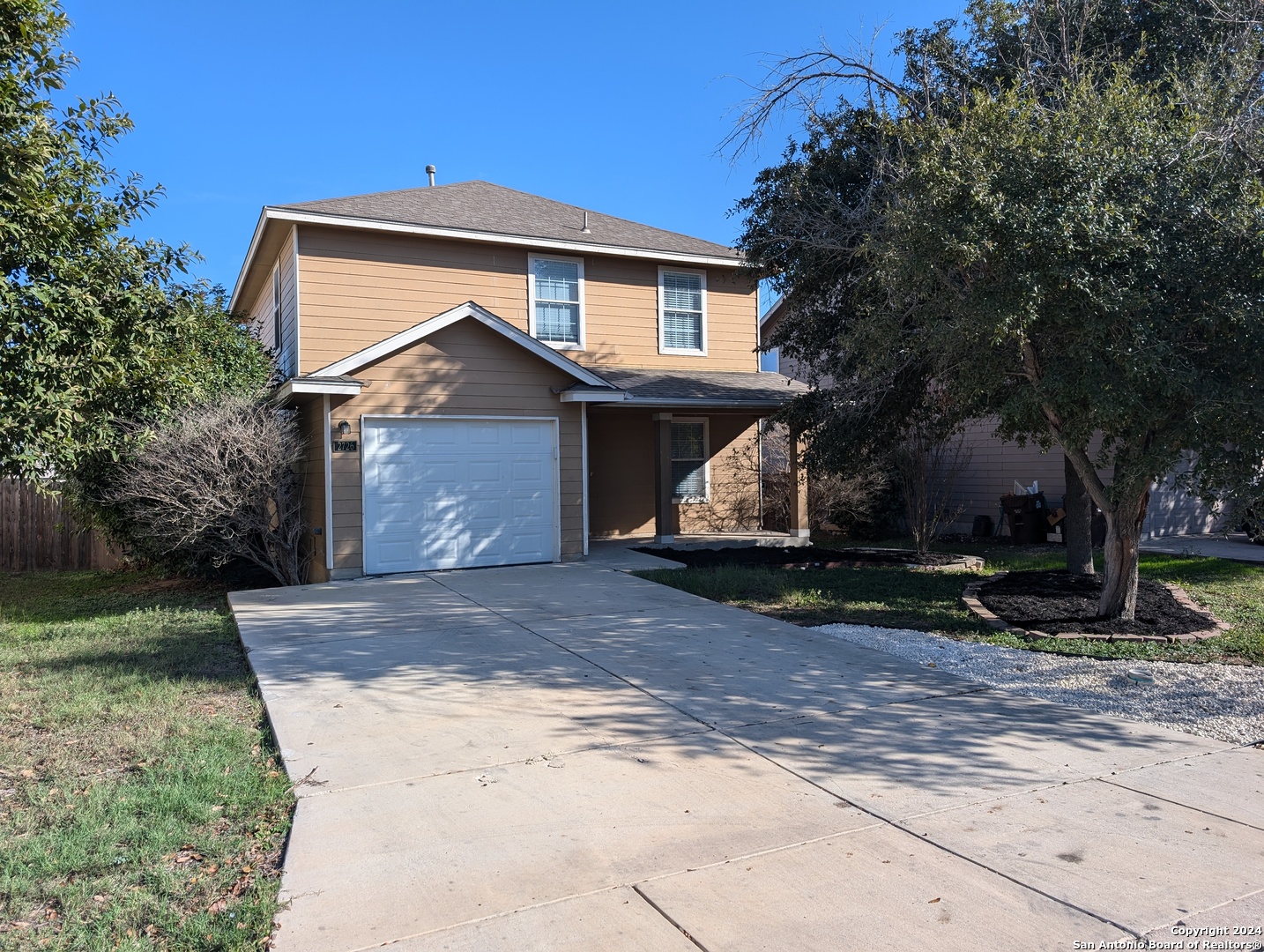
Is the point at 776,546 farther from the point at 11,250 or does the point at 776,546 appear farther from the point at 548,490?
the point at 11,250

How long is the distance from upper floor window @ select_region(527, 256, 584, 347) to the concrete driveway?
8.55 m

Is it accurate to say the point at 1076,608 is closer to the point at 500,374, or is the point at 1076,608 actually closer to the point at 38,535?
the point at 500,374

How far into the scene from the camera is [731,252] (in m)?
16.8

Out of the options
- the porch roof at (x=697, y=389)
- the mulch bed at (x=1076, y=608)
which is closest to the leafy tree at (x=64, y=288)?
the porch roof at (x=697, y=389)

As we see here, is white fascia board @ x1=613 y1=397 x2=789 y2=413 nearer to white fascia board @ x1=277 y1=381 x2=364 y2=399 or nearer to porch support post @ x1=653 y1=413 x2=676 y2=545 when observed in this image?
porch support post @ x1=653 y1=413 x2=676 y2=545

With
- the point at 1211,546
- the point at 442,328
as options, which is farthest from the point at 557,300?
the point at 1211,546

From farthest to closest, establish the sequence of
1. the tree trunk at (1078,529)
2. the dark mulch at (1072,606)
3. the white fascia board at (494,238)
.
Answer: the white fascia board at (494,238) → the tree trunk at (1078,529) → the dark mulch at (1072,606)

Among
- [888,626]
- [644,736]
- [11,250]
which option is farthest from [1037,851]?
[11,250]

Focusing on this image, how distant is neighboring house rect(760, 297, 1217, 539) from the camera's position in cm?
1738

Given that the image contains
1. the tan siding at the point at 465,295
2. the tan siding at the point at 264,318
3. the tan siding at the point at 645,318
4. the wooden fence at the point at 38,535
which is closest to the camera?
the tan siding at the point at 465,295

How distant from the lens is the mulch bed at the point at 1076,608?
28.2 feet

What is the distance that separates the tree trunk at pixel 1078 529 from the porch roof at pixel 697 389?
4.45 meters

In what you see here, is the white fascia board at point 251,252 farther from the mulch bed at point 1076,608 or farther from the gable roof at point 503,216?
the mulch bed at point 1076,608

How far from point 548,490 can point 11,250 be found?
7.83m
